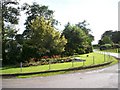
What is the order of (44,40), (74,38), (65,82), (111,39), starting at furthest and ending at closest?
(111,39) < (74,38) < (44,40) < (65,82)

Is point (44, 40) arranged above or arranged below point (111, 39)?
below

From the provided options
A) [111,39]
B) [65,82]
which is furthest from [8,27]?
[111,39]

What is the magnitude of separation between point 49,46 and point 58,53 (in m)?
2.70

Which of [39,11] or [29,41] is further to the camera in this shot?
[39,11]

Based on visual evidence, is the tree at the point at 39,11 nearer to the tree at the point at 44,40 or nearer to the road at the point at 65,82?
the tree at the point at 44,40

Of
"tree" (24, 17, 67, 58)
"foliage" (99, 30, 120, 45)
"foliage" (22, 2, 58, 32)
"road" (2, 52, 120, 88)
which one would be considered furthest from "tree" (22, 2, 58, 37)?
Result: "foliage" (99, 30, 120, 45)

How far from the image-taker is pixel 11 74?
21297mm

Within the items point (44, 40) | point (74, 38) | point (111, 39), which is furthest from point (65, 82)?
point (111, 39)

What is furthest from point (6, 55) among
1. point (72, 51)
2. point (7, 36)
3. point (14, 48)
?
point (72, 51)

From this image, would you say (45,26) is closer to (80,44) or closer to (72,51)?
(72,51)

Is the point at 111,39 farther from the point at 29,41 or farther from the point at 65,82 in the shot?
the point at 65,82

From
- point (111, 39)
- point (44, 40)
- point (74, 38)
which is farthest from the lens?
point (111, 39)

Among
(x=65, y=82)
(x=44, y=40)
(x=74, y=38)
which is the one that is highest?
(x=74, y=38)

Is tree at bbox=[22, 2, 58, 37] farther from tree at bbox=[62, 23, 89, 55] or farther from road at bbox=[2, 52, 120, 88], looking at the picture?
road at bbox=[2, 52, 120, 88]
